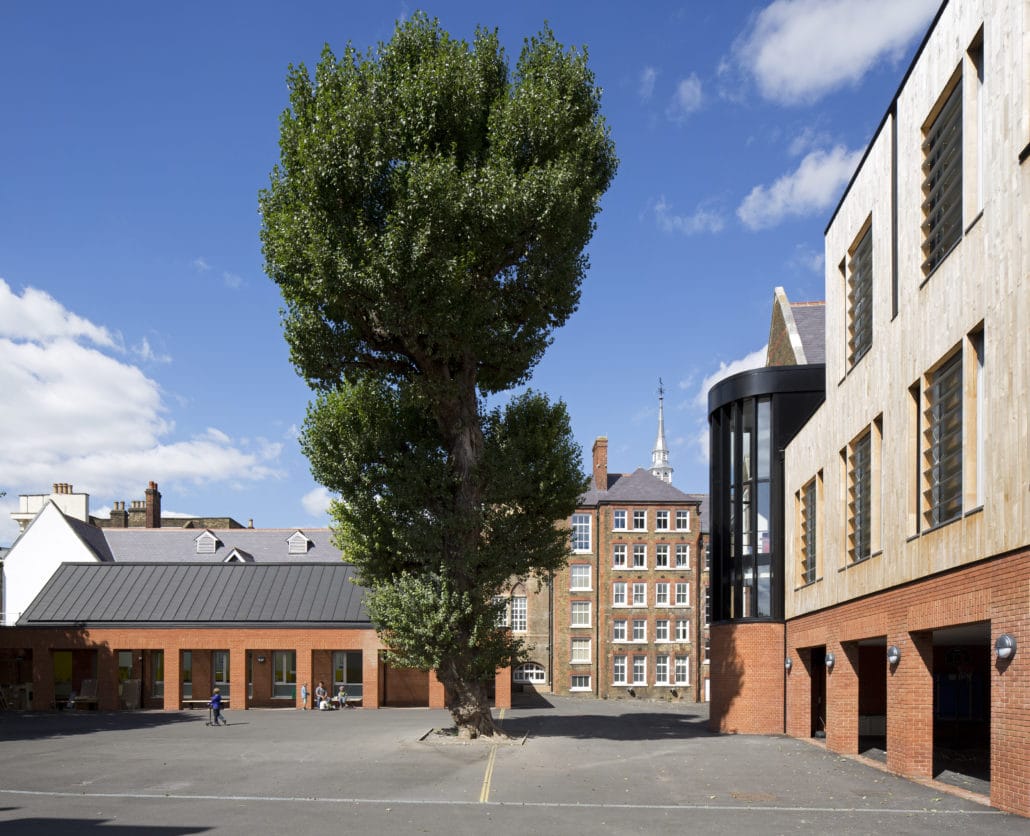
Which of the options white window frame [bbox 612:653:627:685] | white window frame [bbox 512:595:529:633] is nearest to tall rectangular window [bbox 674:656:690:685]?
white window frame [bbox 612:653:627:685]

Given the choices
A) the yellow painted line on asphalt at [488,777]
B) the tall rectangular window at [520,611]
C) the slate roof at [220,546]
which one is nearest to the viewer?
the yellow painted line on asphalt at [488,777]

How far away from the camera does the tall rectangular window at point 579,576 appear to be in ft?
191

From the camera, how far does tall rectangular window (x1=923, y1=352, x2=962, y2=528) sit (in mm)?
15795

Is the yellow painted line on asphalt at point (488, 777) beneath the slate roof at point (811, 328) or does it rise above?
beneath

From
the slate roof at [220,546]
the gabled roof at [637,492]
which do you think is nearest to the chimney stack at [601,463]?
the gabled roof at [637,492]

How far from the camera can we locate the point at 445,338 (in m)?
25.2

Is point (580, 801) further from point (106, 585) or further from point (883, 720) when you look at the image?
point (106, 585)

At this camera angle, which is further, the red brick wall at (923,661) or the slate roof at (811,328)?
the slate roof at (811,328)

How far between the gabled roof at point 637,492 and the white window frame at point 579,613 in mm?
5751

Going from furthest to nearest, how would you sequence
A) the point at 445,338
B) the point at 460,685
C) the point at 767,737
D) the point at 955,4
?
the point at 767,737 < the point at 460,685 < the point at 445,338 < the point at 955,4

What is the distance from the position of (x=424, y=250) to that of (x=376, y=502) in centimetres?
778

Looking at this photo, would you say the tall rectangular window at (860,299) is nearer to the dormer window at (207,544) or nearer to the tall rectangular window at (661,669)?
the tall rectangular window at (661,669)

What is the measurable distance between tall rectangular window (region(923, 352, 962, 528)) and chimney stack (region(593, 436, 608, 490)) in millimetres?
42777

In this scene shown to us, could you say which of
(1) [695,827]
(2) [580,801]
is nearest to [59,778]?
(2) [580,801]
